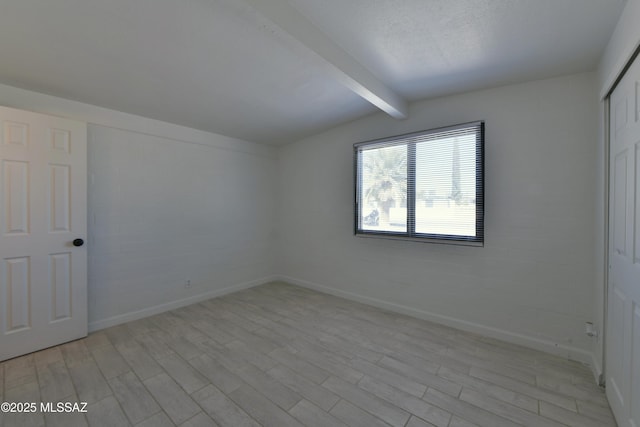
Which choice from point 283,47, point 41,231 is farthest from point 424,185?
point 41,231

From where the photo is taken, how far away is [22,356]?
2.42m

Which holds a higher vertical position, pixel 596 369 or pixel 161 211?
pixel 161 211

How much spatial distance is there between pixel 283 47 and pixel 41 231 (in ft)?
9.57

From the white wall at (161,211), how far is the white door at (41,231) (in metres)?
0.21

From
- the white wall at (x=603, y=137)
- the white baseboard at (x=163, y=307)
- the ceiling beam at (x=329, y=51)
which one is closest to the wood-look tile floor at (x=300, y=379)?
the white baseboard at (x=163, y=307)

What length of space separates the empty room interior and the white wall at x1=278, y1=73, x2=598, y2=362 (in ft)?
0.06

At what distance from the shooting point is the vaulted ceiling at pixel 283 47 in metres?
1.72

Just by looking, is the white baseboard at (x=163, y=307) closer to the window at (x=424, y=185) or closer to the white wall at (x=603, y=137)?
the window at (x=424, y=185)

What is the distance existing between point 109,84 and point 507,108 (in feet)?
13.3

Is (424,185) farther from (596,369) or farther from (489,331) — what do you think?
(596,369)

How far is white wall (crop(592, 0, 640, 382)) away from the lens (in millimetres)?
1596

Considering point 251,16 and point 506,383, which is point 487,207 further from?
point 251,16

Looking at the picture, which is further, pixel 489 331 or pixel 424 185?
pixel 424 185

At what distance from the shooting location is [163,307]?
138 inches
